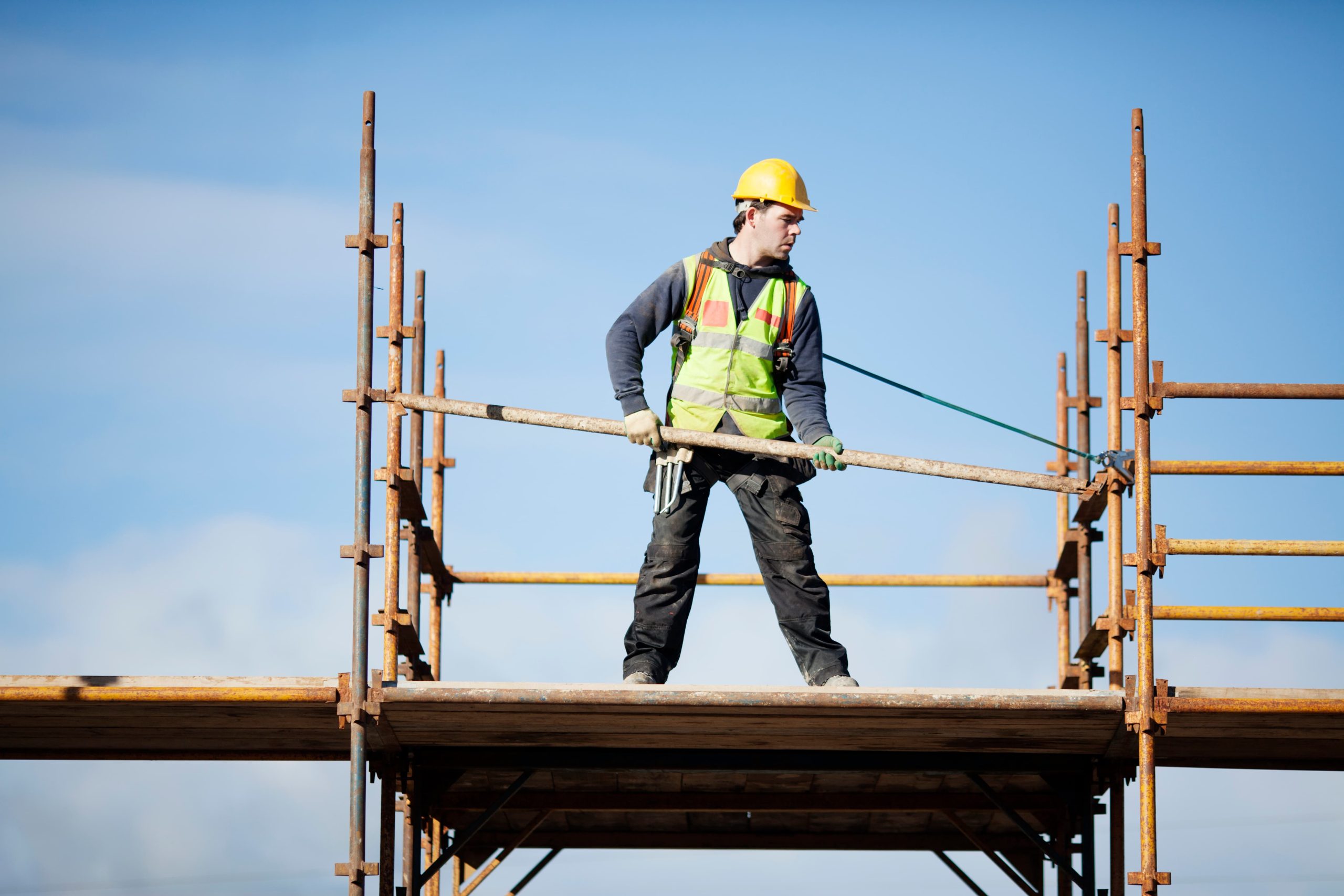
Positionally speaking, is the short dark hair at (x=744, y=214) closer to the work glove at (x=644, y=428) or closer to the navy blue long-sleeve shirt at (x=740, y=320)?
the navy blue long-sleeve shirt at (x=740, y=320)

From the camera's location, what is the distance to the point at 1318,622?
9.31m

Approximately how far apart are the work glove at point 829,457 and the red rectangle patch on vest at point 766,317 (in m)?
0.78

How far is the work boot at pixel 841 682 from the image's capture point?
901cm

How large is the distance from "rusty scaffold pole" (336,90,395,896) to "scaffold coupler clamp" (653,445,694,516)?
4.53ft

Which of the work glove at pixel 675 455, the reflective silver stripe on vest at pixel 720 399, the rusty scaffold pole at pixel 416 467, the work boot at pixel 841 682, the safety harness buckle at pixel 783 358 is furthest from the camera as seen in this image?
the rusty scaffold pole at pixel 416 467

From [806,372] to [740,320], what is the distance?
17.6 inches

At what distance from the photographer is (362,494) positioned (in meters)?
9.19

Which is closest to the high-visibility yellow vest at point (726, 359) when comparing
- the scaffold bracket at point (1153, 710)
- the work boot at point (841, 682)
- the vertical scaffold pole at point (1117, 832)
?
A: the work boot at point (841, 682)

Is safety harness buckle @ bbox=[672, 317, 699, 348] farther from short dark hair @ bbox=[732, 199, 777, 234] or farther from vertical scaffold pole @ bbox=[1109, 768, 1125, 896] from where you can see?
vertical scaffold pole @ bbox=[1109, 768, 1125, 896]

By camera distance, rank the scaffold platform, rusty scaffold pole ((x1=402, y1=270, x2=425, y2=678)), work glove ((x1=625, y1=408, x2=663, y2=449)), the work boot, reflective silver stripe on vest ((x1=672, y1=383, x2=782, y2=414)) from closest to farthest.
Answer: the scaffold platform < the work boot < work glove ((x1=625, y1=408, x2=663, y2=449)) < reflective silver stripe on vest ((x1=672, y1=383, x2=782, y2=414)) < rusty scaffold pole ((x1=402, y1=270, x2=425, y2=678))

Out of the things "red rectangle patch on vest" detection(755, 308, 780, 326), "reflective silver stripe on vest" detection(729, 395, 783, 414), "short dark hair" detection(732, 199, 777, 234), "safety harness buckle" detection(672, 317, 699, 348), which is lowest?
"reflective silver stripe on vest" detection(729, 395, 783, 414)

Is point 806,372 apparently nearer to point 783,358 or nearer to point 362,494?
point 783,358

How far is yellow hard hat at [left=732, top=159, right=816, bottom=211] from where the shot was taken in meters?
9.69

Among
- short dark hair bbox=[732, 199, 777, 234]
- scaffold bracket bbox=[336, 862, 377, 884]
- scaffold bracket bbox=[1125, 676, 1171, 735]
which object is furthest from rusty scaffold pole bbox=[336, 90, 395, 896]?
scaffold bracket bbox=[1125, 676, 1171, 735]
